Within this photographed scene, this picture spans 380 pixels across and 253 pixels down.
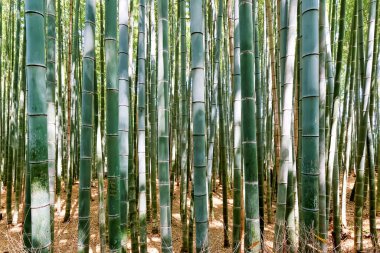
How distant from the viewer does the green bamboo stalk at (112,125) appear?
170cm

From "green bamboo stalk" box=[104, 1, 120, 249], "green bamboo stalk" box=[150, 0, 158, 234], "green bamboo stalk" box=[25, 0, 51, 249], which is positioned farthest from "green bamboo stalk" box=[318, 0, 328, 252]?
"green bamboo stalk" box=[25, 0, 51, 249]

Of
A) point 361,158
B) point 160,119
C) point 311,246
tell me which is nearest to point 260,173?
point 361,158

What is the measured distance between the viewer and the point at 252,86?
1523 mm

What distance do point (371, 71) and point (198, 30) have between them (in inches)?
86.3

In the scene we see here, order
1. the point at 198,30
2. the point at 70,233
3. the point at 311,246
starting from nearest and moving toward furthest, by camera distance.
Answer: the point at 311,246
the point at 198,30
the point at 70,233

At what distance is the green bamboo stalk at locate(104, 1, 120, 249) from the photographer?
1.70 m

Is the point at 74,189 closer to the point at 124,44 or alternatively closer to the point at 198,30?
the point at 124,44

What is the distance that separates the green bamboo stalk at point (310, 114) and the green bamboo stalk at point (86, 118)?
1.26 meters

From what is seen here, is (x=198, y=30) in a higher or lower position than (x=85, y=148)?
higher

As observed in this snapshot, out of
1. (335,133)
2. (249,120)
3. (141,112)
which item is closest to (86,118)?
(141,112)

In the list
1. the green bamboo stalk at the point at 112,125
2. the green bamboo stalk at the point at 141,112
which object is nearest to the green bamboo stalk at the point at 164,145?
the green bamboo stalk at the point at 141,112

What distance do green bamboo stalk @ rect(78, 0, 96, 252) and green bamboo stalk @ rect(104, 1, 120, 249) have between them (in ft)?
0.65

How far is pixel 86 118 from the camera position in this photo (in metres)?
1.89

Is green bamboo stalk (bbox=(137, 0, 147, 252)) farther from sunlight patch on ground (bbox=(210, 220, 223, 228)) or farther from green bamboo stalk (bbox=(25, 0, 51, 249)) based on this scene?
sunlight patch on ground (bbox=(210, 220, 223, 228))
